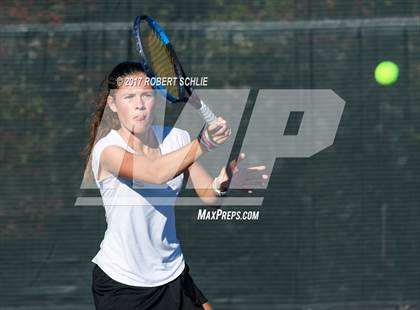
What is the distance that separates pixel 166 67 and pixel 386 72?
7.03 feet

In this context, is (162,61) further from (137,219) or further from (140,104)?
(137,219)

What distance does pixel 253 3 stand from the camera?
18.7ft

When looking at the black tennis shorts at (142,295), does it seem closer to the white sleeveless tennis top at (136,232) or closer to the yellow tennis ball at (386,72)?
the white sleeveless tennis top at (136,232)

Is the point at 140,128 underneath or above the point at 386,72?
above

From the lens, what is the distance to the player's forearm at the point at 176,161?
326 centimetres

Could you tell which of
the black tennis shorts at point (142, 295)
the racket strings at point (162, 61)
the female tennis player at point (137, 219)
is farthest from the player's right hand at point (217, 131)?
the black tennis shorts at point (142, 295)

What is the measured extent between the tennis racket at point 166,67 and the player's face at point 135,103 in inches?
2.2

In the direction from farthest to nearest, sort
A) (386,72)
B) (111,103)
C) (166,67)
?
(386,72)
(166,67)
(111,103)

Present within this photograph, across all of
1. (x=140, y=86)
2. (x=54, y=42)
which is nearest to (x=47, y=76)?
(x=54, y=42)

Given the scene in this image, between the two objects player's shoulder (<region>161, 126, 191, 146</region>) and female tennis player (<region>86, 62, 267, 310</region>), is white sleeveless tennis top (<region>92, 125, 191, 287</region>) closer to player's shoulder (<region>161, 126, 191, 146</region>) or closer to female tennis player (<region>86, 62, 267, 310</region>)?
female tennis player (<region>86, 62, 267, 310</region>)

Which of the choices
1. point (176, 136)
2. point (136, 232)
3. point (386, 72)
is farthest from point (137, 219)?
point (386, 72)

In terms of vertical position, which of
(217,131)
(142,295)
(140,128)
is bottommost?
(142,295)

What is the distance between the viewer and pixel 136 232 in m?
3.57

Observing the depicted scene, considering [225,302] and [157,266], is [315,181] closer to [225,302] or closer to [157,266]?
[225,302]
